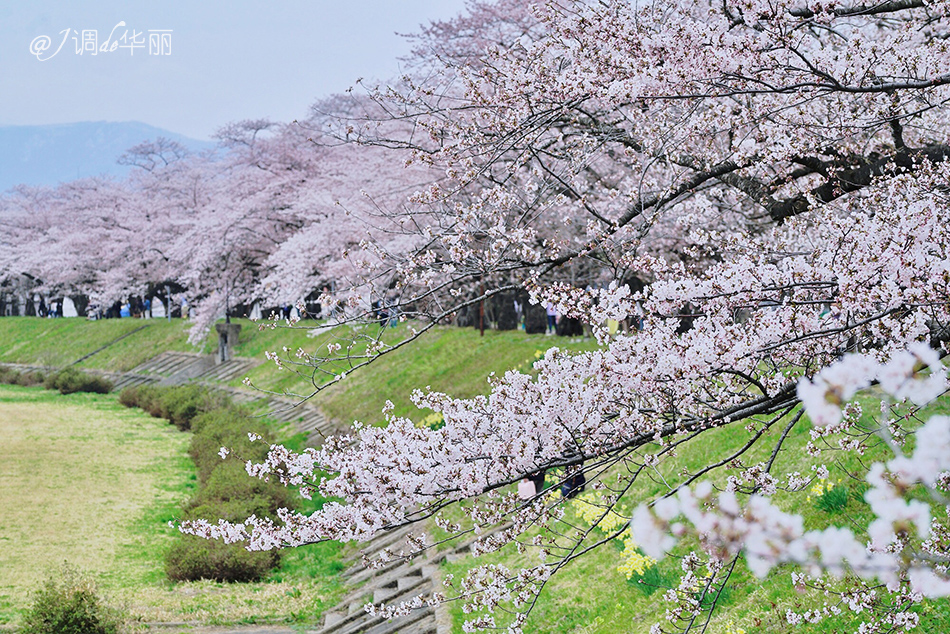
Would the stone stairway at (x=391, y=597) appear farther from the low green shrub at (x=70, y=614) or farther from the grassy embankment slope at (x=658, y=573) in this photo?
the low green shrub at (x=70, y=614)

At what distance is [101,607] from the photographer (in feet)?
26.7

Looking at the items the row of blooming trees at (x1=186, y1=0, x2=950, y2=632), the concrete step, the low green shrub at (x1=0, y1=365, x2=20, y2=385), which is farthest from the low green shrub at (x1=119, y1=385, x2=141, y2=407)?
the row of blooming trees at (x1=186, y1=0, x2=950, y2=632)

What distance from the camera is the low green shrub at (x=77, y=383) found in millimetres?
30695

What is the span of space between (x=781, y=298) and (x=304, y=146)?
29.9 metres

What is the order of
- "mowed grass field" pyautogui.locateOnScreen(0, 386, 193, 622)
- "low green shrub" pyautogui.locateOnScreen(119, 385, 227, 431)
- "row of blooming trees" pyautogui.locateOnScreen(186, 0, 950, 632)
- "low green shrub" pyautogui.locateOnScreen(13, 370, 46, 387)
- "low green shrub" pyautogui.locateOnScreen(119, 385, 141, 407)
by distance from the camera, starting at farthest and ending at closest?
"low green shrub" pyautogui.locateOnScreen(13, 370, 46, 387) < "low green shrub" pyautogui.locateOnScreen(119, 385, 141, 407) < "low green shrub" pyautogui.locateOnScreen(119, 385, 227, 431) < "mowed grass field" pyautogui.locateOnScreen(0, 386, 193, 622) < "row of blooming trees" pyautogui.locateOnScreen(186, 0, 950, 632)

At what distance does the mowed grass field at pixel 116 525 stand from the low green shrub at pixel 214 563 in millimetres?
257

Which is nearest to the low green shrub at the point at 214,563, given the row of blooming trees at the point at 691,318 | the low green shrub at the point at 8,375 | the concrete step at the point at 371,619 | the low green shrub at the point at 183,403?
the concrete step at the point at 371,619

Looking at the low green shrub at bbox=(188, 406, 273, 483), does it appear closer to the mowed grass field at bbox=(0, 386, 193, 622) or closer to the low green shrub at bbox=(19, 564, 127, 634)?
the mowed grass field at bbox=(0, 386, 193, 622)

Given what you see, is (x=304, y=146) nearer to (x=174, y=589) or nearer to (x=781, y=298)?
(x=174, y=589)

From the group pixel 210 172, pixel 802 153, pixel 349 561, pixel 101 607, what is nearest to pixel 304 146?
pixel 210 172

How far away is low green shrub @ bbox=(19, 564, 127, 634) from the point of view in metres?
7.71

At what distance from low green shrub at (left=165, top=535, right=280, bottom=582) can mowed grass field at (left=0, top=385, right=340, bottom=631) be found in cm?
26

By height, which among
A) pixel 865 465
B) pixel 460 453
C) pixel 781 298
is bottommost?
pixel 865 465

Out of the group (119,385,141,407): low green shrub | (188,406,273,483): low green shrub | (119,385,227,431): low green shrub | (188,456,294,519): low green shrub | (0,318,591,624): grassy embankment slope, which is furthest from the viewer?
(119,385,141,407): low green shrub
